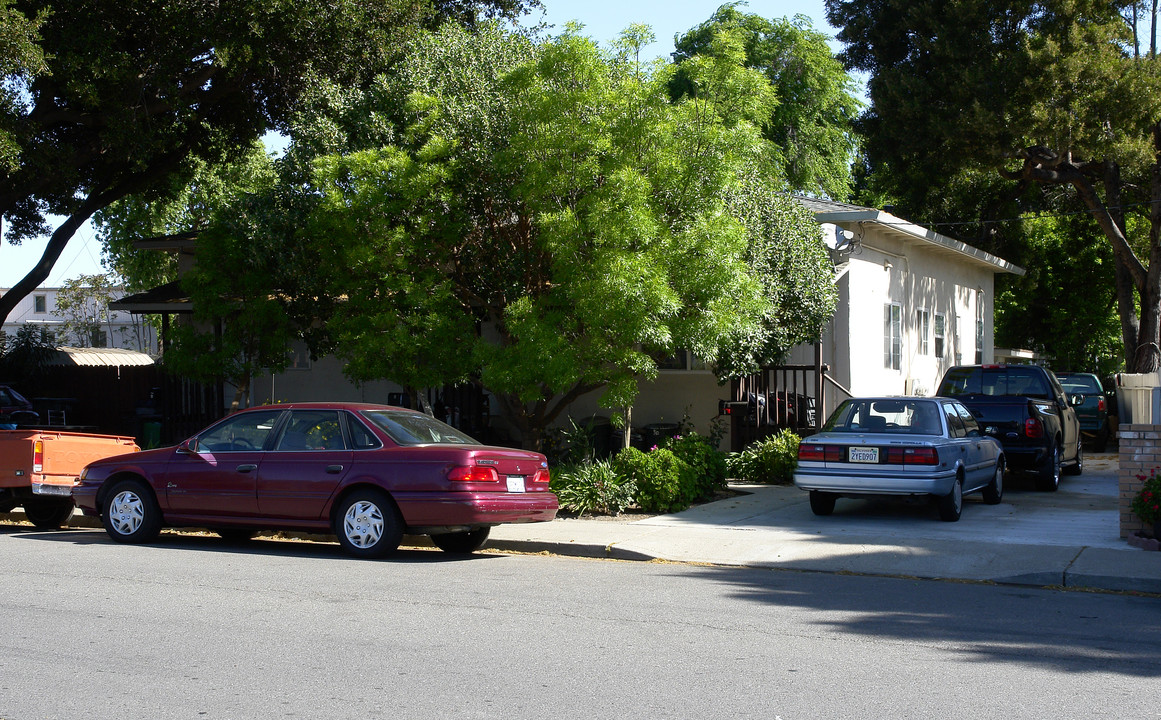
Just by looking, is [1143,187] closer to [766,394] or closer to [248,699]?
[766,394]

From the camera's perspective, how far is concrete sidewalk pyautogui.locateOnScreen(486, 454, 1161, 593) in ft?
30.7

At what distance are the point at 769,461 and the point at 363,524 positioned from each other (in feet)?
26.7

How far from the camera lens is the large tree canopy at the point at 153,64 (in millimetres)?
16859

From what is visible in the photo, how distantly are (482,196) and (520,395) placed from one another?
9.54 feet

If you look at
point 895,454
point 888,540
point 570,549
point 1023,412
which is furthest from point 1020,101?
point 570,549

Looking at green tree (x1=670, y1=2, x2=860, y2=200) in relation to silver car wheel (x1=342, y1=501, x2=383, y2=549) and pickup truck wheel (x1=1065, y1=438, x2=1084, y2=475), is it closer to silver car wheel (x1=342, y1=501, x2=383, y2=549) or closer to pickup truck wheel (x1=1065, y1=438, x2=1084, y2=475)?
pickup truck wheel (x1=1065, y1=438, x2=1084, y2=475)

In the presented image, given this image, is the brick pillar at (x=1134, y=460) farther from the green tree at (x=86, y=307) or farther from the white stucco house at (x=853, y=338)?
the green tree at (x=86, y=307)

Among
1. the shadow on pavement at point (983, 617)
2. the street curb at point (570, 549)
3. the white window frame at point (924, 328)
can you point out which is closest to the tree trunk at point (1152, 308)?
the white window frame at point (924, 328)

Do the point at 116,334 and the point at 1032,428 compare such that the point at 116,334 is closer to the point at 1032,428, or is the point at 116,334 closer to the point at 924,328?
the point at 924,328

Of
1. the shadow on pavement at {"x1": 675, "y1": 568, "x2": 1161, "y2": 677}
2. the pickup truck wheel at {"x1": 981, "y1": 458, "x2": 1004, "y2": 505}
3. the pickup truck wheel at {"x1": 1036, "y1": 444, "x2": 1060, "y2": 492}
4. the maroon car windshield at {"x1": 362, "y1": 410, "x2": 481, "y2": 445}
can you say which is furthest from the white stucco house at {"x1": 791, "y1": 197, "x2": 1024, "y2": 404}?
the shadow on pavement at {"x1": 675, "y1": 568, "x2": 1161, "y2": 677}

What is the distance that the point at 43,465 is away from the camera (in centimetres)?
1188

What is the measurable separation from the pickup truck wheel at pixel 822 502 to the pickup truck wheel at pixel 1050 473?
418 centimetres

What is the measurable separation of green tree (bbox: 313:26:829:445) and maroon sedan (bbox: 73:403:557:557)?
2.39m

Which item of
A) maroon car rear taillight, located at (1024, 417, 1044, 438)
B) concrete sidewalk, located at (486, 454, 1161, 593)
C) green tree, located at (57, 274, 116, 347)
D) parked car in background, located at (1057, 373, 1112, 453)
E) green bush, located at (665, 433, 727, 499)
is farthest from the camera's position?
green tree, located at (57, 274, 116, 347)
